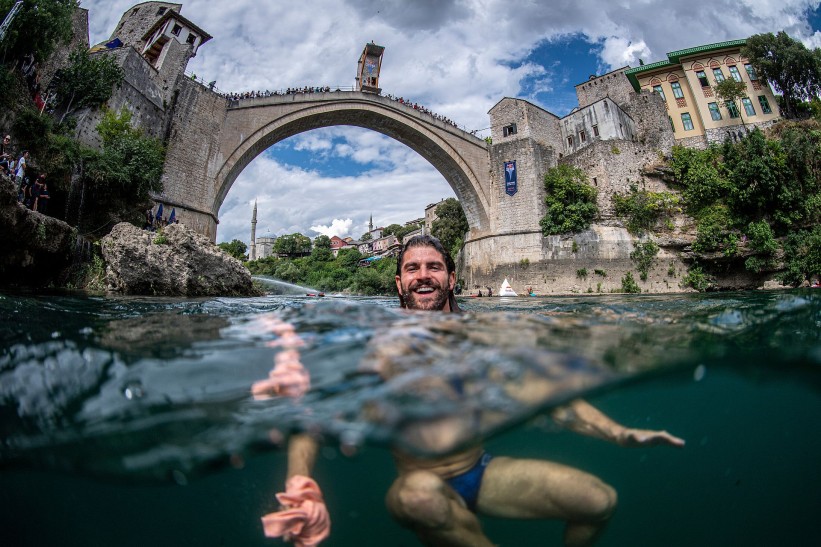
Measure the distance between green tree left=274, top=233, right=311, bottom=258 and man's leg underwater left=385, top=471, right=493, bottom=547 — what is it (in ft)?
274

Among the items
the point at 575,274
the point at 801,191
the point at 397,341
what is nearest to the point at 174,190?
the point at 397,341

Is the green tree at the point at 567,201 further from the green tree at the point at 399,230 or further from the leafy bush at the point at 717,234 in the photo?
the green tree at the point at 399,230

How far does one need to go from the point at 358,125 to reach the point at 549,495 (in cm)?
2739

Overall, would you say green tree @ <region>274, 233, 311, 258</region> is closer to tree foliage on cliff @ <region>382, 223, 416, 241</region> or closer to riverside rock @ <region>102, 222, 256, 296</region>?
tree foliage on cliff @ <region>382, 223, 416, 241</region>

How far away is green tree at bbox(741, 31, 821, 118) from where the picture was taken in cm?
2816

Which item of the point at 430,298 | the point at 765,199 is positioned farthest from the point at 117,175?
the point at 765,199

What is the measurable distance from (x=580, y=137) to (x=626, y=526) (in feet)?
77.5

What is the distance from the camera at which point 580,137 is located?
93.4 ft

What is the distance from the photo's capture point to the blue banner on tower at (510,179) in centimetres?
2727

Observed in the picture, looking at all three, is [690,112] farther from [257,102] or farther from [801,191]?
[257,102]

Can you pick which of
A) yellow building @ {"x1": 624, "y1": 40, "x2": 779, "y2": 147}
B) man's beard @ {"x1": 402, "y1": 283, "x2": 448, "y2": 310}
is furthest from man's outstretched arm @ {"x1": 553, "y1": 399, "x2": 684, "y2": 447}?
yellow building @ {"x1": 624, "y1": 40, "x2": 779, "y2": 147}

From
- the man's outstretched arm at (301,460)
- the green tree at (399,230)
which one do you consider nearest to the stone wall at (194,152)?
the man's outstretched arm at (301,460)

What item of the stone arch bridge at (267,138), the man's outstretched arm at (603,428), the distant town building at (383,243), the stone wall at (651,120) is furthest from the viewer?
the distant town building at (383,243)

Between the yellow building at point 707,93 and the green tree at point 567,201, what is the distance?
1155cm
